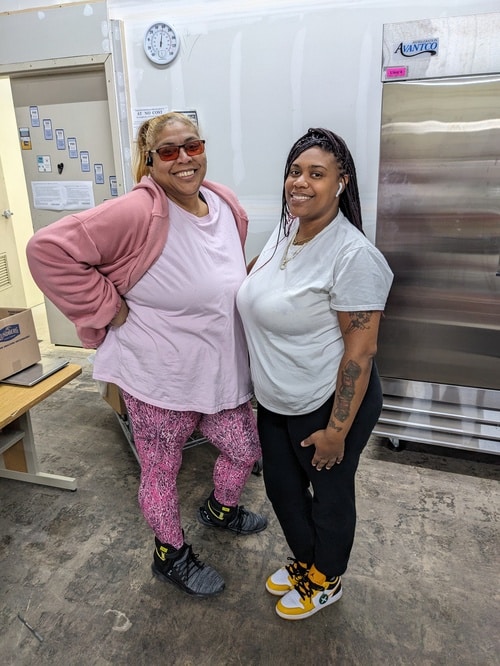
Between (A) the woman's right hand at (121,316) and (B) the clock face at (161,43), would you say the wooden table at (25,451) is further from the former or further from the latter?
(B) the clock face at (161,43)

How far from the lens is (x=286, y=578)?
172cm

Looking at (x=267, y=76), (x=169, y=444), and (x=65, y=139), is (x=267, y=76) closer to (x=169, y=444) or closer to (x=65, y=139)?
(x=65, y=139)

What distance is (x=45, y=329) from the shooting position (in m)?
4.51

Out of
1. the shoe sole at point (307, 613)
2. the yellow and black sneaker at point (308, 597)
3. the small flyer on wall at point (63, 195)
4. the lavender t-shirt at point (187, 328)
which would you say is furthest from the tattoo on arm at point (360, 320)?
the small flyer on wall at point (63, 195)

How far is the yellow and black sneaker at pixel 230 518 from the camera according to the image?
6.54 ft

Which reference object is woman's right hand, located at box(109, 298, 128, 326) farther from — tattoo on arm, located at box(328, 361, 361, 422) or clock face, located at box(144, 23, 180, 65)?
clock face, located at box(144, 23, 180, 65)

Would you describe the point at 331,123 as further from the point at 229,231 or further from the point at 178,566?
the point at 178,566

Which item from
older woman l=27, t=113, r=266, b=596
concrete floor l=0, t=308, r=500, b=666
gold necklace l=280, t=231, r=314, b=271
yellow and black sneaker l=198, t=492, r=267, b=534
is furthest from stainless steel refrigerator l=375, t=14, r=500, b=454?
gold necklace l=280, t=231, r=314, b=271

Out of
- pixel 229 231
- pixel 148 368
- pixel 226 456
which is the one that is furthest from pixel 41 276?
pixel 226 456

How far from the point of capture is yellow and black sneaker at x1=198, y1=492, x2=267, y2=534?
1.99 meters

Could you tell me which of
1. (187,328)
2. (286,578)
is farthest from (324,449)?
(286,578)

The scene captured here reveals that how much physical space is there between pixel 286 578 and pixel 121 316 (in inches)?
43.0

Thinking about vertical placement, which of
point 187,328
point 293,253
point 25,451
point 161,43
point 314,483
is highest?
point 161,43

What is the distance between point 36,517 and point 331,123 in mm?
2448
